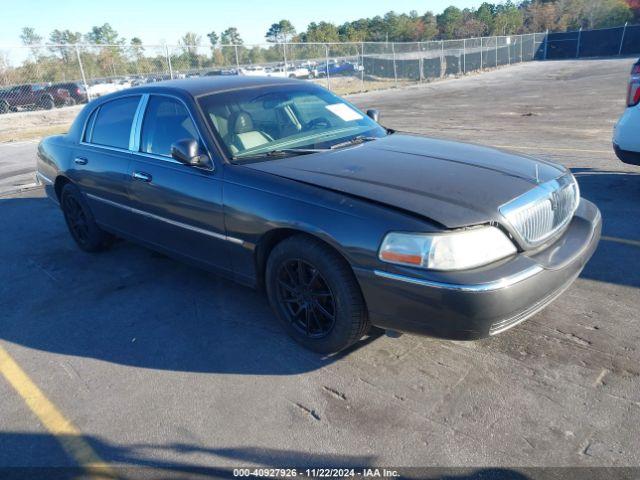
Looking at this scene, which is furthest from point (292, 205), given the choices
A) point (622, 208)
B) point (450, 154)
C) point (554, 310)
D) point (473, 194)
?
point (622, 208)

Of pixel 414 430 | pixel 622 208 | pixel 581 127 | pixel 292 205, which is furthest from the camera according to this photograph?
pixel 581 127

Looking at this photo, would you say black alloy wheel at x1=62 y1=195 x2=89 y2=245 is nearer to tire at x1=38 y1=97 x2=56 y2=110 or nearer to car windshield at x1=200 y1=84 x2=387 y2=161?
car windshield at x1=200 y1=84 x2=387 y2=161

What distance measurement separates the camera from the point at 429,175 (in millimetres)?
3115

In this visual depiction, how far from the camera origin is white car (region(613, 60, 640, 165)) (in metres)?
5.36

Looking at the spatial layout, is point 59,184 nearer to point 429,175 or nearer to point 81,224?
point 81,224

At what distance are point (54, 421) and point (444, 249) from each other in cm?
230

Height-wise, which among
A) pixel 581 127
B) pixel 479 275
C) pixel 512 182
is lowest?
pixel 581 127

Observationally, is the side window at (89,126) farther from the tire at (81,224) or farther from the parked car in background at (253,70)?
the parked car in background at (253,70)

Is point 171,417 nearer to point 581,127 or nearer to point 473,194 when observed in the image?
point 473,194

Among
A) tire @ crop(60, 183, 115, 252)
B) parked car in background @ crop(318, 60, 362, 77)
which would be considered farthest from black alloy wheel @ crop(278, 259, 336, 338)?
parked car in background @ crop(318, 60, 362, 77)

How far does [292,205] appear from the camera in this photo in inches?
118

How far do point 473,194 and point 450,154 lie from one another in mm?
818

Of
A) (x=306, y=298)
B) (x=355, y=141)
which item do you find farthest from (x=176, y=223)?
(x=355, y=141)

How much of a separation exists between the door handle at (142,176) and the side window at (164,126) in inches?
7.4
